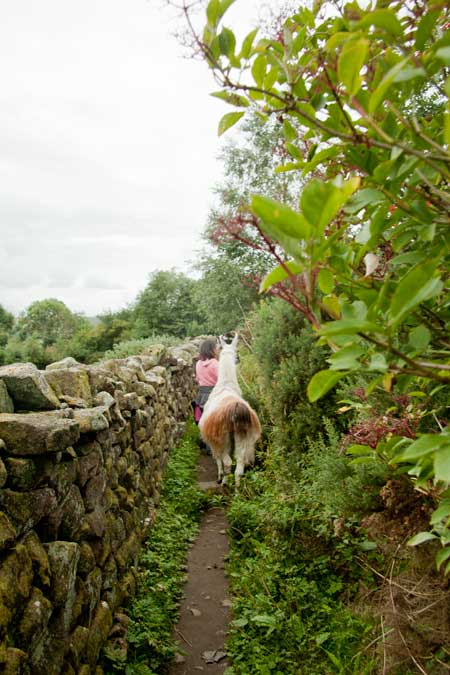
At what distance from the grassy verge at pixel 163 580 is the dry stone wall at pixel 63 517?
0.64 ft

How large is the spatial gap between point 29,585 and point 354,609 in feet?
7.47

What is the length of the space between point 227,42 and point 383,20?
388mm

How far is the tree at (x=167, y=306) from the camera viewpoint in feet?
81.4

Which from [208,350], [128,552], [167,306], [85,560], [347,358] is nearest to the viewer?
→ [347,358]

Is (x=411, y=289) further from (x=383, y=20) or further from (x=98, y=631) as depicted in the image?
(x=98, y=631)

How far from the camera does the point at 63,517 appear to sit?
270 cm

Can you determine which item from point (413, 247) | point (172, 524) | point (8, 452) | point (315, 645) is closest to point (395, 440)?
point (413, 247)

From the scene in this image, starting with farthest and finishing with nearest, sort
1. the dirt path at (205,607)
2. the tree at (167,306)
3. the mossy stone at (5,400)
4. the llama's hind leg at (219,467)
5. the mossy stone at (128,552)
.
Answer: the tree at (167,306)
the llama's hind leg at (219,467)
the mossy stone at (128,552)
the dirt path at (205,607)
the mossy stone at (5,400)

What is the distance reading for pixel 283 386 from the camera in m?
5.62

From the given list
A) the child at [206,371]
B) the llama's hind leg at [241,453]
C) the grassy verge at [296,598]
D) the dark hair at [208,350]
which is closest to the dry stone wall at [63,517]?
the grassy verge at [296,598]

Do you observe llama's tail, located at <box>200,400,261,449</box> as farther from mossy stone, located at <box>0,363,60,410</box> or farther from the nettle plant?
the nettle plant

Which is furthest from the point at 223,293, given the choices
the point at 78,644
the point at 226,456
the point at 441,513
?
the point at 441,513

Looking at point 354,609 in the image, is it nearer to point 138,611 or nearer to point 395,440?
point 138,611

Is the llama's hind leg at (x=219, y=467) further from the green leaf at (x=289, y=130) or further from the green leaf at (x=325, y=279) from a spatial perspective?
the green leaf at (x=325, y=279)
